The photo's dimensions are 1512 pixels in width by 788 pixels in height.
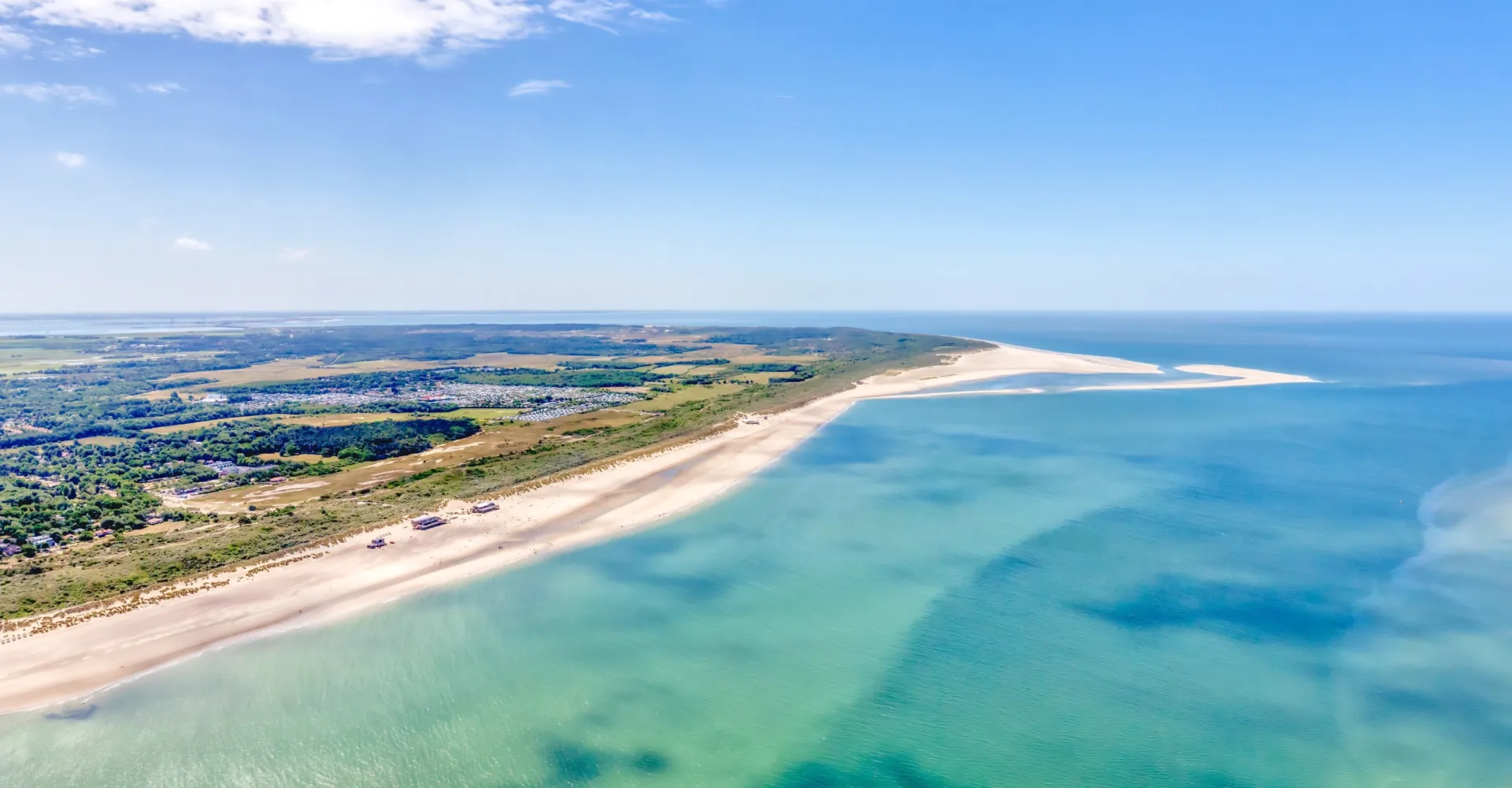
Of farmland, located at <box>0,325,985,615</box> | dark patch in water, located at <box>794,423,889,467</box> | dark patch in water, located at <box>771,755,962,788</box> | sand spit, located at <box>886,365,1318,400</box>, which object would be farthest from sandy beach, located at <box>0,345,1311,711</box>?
sand spit, located at <box>886,365,1318,400</box>

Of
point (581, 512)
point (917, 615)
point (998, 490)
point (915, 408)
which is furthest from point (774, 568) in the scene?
point (915, 408)

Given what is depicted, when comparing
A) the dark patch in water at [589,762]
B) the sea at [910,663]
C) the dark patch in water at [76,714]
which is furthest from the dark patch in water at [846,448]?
the dark patch in water at [76,714]

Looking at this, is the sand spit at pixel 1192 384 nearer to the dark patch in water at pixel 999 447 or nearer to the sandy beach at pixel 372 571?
the dark patch in water at pixel 999 447

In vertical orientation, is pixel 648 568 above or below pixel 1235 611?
below

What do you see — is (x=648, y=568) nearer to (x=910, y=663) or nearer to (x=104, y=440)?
(x=910, y=663)

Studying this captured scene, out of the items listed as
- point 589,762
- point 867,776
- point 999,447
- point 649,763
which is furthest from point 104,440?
point 999,447

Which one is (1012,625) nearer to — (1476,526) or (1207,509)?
(1207,509)
